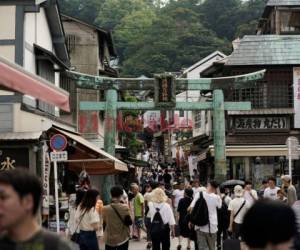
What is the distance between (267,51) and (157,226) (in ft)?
63.8

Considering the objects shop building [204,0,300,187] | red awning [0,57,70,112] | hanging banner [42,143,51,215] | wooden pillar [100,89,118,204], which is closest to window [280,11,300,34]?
shop building [204,0,300,187]

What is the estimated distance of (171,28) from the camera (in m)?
86.9

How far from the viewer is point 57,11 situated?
20.5m

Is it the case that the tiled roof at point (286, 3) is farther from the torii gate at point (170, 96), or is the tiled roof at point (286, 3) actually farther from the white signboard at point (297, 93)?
the torii gate at point (170, 96)

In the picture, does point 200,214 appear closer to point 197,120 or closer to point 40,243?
point 40,243

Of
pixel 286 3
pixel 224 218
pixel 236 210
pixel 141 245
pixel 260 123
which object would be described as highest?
pixel 286 3

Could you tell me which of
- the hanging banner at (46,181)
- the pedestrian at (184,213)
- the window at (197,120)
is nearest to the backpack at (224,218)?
the pedestrian at (184,213)

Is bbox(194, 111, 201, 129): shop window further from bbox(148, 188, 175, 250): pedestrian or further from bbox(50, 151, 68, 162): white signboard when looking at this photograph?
bbox(50, 151, 68, 162): white signboard

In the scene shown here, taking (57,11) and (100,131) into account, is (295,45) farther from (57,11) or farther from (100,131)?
(57,11)

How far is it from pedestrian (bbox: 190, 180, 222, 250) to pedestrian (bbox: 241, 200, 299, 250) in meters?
10.2

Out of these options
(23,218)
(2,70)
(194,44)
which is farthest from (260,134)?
(194,44)

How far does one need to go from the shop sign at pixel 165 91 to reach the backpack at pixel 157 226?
1385 cm

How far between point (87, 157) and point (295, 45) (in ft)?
51.5

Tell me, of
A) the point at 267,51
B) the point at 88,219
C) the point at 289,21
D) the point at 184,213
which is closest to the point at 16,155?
the point at 184,213
